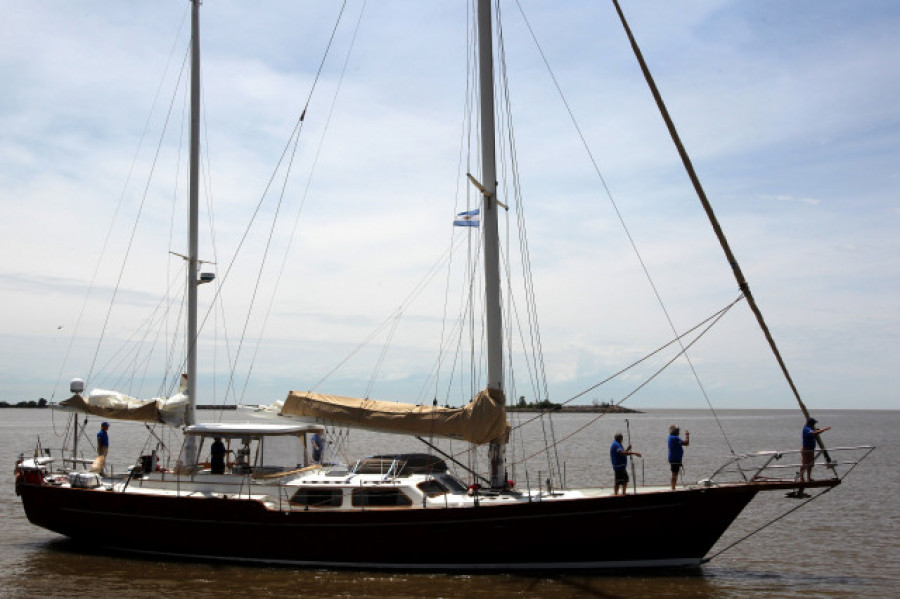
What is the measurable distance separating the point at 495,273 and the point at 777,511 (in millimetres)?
15194

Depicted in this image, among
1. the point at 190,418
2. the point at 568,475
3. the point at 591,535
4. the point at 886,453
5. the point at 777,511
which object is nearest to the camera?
the point at 591,535

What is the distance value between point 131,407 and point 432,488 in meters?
9.45

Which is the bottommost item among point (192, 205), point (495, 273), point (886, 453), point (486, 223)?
point (886, 453)

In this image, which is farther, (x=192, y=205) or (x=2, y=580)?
(x=192, y=205)

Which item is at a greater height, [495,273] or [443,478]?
[495,273]

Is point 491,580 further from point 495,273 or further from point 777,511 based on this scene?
point 777,511

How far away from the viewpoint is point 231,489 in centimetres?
1856

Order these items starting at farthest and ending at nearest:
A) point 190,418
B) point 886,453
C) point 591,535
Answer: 1. point 886,453
2. point 190,418
3. point 591,535

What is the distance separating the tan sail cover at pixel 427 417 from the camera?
17391 mm

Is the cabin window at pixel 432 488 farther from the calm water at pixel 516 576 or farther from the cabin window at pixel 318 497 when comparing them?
the cabin window at pixel 318 497

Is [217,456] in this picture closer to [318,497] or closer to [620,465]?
[318,497]

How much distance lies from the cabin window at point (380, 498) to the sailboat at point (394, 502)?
28 mm

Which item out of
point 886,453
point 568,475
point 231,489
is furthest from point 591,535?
point 886,453

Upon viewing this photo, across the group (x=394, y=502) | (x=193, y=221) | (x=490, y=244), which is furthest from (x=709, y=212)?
(x=193, y=221)
